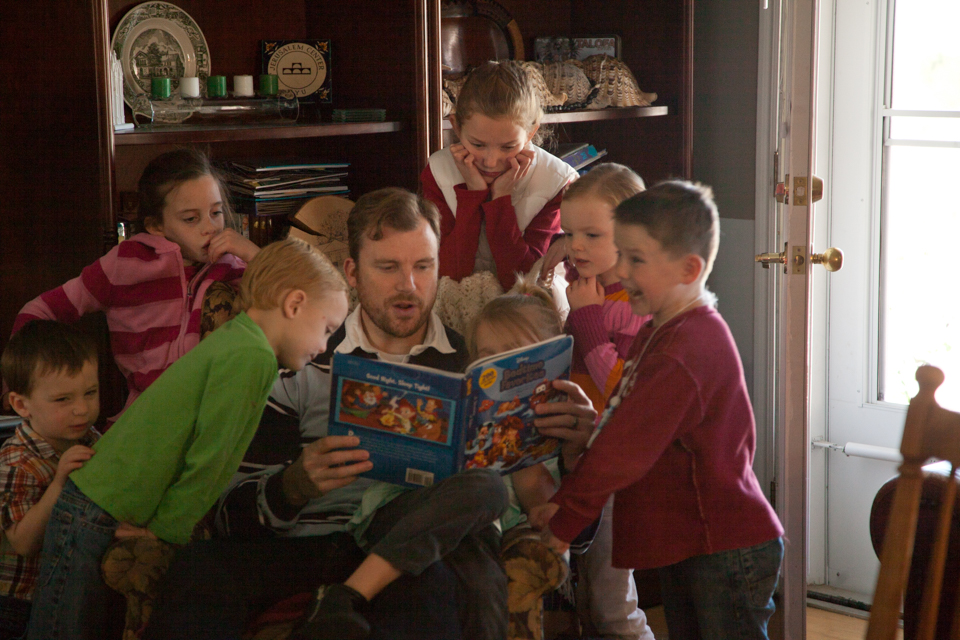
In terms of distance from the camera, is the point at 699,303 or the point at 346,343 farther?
the point at 346,343

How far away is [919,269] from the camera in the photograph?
2684 mm

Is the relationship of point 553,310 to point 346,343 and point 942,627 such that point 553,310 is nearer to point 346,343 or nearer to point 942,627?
point 346,343

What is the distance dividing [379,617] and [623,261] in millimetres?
687

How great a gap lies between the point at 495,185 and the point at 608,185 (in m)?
0.39

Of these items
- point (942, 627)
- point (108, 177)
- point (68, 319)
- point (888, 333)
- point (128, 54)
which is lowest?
point (942, 627)

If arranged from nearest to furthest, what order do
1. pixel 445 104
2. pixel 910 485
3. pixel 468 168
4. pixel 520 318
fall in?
pixel 910 485 → pixel 520 318 → pixel 468 168 → pixel 445 104

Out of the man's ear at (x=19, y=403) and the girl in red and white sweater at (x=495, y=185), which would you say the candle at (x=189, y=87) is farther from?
the man's ear at (x=19, y=403)

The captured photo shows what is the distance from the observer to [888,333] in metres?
2.75

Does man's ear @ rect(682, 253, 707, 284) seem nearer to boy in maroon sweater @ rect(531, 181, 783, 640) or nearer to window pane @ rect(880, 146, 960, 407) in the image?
boy in maroon sweater @ rect(531, 181, 783, 640)

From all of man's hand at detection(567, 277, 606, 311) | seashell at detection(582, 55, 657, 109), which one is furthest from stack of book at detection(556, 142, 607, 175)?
man's hand at detection(567, 277, 606, 311)

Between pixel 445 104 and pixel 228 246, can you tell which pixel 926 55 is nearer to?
pixel 445 104

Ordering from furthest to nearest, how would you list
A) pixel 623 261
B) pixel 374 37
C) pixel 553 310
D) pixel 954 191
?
pixel 954 191
pixel 374 37
pixel 553 310
pixel 623 261

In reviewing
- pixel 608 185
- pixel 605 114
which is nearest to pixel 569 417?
pixel 608 185

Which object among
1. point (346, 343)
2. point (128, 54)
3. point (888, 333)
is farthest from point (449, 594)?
point (888, 333)
